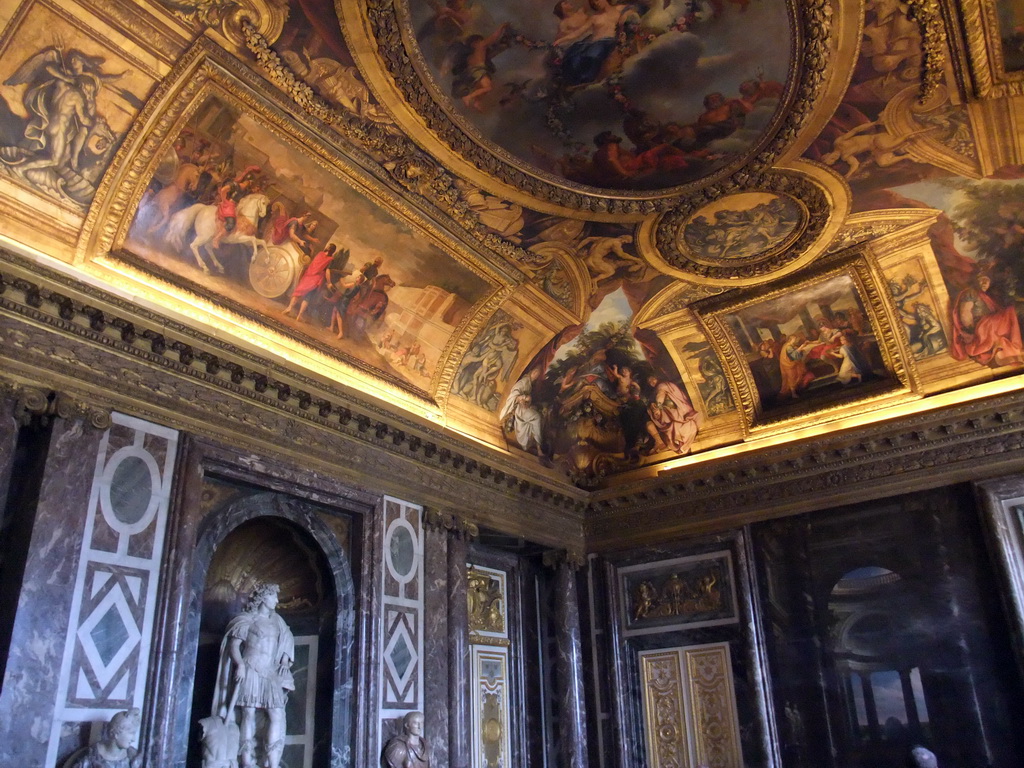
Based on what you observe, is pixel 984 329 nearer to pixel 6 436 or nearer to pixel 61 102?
pixel 61 102

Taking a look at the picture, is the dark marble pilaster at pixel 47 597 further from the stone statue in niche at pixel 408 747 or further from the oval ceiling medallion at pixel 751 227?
the oval ceiling medallion at pixel 751 227

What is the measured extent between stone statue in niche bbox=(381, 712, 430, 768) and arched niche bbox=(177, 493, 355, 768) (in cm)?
53

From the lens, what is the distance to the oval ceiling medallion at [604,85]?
9.82m

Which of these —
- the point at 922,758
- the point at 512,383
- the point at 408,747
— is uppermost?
the point at 512,383

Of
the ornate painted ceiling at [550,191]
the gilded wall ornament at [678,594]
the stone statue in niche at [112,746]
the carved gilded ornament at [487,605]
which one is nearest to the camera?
the stone statue in niche at [112,746]

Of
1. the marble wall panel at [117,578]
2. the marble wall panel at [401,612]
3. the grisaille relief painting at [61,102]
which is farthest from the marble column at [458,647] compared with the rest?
the grisaille relief painting at [61,102]

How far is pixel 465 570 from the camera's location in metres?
13.6

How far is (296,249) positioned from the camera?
11.9 meters

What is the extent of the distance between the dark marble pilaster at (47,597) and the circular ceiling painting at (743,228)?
351 inches

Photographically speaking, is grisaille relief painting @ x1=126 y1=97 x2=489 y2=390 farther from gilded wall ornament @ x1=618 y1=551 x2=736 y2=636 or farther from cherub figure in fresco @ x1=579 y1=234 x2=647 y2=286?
gilded wall ornament @ x1=618 y1=551 x2=736 y2=636

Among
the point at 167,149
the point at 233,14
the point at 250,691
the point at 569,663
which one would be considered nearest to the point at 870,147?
the point at 233,14

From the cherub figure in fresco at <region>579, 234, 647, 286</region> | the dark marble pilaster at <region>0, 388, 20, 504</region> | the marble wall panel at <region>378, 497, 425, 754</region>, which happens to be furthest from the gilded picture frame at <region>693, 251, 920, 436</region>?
the dark marble pilaster at <region>0, 388, 20, 504</region>

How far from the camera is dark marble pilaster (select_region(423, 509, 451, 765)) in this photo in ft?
39.6

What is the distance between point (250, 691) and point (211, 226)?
5.75m
